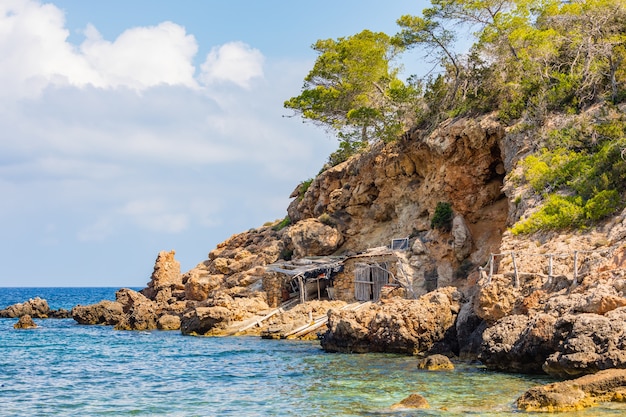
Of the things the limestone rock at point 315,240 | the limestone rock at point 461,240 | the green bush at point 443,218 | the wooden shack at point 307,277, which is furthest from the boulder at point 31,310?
the limestone rock at point 461,240

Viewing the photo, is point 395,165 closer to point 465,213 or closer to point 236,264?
point 465,213

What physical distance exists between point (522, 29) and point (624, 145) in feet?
41.9

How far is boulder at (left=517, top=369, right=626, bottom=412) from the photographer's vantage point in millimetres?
13227

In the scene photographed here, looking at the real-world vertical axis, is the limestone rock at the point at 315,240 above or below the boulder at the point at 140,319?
above

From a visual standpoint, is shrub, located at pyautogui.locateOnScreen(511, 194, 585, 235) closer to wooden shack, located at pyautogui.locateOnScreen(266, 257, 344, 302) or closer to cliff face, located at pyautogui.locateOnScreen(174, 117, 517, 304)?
cliff face, located at pyautogui.locateOnScreen(174, 117, 517, 304)

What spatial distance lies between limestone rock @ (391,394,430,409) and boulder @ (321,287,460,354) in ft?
26.0

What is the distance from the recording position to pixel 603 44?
27766 mm

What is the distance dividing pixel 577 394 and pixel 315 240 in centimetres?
2724

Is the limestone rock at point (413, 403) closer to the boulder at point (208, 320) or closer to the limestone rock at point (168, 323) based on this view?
the boulder at point (208, 320)

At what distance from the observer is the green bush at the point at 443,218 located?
3256 centimetres

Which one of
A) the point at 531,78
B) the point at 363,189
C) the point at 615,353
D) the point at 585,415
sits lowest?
the point at 585,415

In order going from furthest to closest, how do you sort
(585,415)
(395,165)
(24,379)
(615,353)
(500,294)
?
(395,165)
(24,379)
(500,294)
(615,353)
(585,415)

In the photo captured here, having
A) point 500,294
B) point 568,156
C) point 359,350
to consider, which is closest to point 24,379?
point 359,350

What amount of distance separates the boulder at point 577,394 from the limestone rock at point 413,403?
1.93 meters
